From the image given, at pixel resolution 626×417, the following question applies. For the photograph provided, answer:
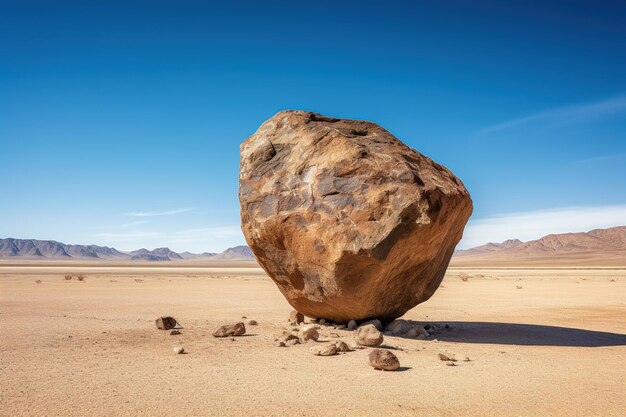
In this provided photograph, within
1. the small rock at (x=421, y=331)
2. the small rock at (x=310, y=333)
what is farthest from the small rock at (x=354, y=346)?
the small rock at (x=421, y=331)

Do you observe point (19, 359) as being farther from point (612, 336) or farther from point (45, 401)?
point (612, 336)

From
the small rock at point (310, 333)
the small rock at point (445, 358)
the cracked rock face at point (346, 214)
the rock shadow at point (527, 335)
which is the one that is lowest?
the rock shadow at point (527, 335)

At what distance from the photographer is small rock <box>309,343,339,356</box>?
7988 millimetres

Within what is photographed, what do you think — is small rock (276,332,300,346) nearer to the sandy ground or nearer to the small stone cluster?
the small stone cluster

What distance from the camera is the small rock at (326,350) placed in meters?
7.99

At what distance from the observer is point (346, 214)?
8.91 m

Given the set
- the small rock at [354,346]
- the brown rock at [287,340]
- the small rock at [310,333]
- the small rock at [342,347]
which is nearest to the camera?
the small rock at [342,347]

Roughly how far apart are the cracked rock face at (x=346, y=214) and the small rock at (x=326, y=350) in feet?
4.50

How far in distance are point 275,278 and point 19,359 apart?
4.57m

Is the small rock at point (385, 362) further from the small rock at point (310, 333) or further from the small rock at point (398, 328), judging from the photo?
the small rock at point (398, 328)

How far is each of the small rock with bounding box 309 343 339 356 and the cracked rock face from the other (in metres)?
1.37

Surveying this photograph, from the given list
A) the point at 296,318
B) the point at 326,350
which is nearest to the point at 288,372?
the point at 326,350

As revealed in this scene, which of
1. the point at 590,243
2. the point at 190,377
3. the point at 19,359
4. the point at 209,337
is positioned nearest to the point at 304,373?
the point at 190,377

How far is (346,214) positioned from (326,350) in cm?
227
